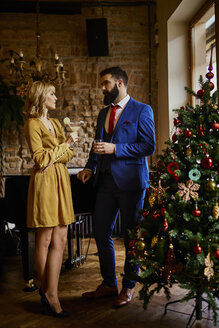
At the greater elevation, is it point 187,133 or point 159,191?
point 187,133

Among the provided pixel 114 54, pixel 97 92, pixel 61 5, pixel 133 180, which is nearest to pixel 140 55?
pixel 114 54

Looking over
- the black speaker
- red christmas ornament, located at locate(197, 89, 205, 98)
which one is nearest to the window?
the black speaker

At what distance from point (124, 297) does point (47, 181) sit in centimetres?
100

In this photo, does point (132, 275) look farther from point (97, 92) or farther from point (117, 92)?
point (97, 92)

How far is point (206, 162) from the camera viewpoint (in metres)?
2.07

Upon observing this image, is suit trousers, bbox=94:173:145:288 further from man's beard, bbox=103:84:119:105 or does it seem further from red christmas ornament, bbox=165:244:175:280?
man's beard, bbox=103:84:119:105

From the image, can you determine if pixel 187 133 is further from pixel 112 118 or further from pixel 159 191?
pixel 112 118

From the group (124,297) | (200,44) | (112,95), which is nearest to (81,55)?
(200,44)

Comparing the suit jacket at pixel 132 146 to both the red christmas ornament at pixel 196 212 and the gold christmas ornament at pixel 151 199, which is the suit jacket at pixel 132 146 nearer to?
the gold christmas ornament at pixel 151 199

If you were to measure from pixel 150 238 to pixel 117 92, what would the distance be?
1105 millimetres

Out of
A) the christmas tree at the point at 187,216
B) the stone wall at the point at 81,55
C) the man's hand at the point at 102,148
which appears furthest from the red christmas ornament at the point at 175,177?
the stone wall at the point at 81,55

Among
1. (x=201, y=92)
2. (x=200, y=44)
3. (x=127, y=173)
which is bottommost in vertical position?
(x=127, y=173)

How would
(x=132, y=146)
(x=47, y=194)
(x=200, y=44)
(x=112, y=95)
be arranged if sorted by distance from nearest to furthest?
(x=47, y=194) < (x=132, y=146) < (x=112, y=95) < (x=200, y=44)

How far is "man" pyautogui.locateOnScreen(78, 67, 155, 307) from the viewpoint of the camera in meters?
2.52
